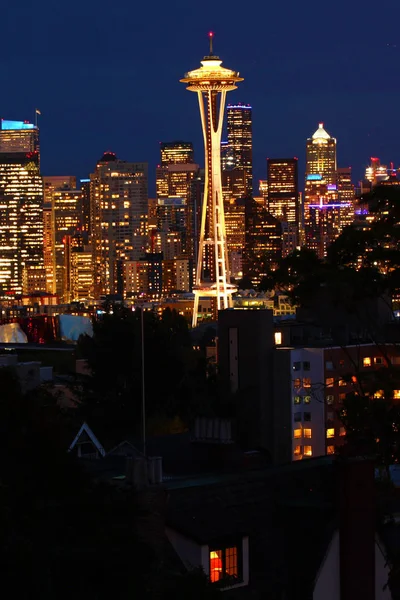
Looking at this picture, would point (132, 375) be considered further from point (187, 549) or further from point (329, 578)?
point (187, 549)

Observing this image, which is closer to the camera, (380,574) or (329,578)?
(329,578)

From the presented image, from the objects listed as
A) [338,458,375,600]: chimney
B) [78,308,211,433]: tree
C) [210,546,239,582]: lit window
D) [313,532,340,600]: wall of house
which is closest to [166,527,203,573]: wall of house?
[210,546,239,582]: lit window

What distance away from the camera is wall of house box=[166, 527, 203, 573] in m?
12.1

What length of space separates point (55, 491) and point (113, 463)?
20.5 feet

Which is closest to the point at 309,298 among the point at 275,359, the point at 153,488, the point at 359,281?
the point at 359,281

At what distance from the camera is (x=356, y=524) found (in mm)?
12625

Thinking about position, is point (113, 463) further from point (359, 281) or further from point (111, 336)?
point (111, 336)

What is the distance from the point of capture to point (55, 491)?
11555 millimetres

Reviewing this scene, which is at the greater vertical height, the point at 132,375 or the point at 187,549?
the point at 187,549

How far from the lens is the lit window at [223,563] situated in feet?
40.3

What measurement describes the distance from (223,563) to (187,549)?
381 millimetres

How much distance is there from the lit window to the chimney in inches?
34.9

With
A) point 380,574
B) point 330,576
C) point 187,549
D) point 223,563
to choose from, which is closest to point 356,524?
point 330,576

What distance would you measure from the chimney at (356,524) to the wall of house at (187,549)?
1.21 m
